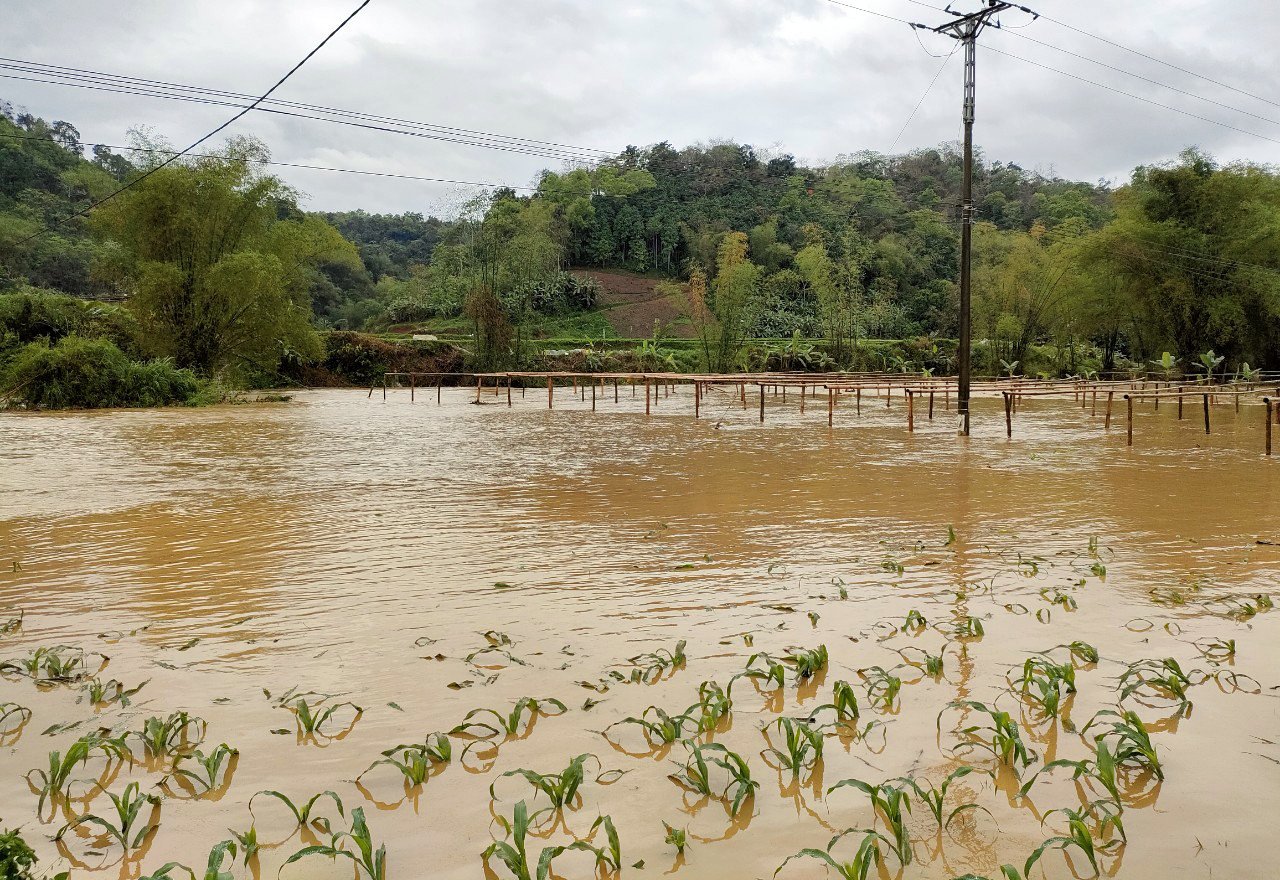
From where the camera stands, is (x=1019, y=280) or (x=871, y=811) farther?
(x=1019, y=280)

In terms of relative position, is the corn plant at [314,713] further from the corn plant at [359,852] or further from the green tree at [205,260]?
the green tree at [205,260]

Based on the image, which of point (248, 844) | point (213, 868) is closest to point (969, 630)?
point (248, 844)

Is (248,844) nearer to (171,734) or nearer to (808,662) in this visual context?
(171,734)

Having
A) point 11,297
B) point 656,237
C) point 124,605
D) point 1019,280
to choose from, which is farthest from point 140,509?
point 656,237

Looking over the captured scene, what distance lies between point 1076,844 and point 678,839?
3.38 ft

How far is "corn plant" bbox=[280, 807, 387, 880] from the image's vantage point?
2.22m

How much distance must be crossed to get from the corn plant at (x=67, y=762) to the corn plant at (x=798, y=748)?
2.04m

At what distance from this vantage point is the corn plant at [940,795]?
244 cm

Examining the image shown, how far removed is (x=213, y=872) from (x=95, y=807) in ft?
2.50

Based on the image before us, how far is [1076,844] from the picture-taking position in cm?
233

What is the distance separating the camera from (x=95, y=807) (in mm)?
2555

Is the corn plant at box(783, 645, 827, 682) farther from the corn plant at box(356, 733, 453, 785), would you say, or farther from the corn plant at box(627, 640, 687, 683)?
the corn plant at box(356, 733, 453, 785)

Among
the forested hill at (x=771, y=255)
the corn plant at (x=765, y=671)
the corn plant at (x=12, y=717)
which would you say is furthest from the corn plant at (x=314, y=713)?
the forested hill at (x=771, y=255)

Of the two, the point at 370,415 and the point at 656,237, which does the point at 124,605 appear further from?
the point at 656,237
